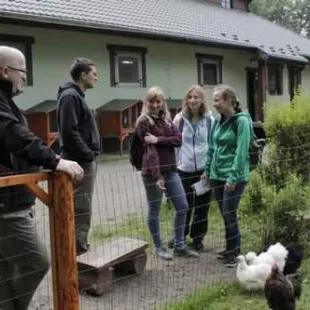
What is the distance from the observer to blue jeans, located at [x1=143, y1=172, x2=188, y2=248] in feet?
17.4

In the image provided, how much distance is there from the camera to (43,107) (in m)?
12.4

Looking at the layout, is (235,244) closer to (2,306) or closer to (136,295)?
(136,295)

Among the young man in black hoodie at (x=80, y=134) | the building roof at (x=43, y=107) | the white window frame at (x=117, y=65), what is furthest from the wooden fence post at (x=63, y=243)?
the white window frame at (x=117, y=65)

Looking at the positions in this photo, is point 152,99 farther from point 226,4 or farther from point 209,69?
point 226,4

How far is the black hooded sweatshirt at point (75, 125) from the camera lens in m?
4.82

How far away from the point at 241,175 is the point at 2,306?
2.65 m

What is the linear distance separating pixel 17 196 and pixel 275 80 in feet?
70.2

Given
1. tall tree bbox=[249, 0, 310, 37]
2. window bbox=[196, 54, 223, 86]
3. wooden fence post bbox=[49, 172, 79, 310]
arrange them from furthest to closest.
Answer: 1. tall tree bbox=[249, 0, 310, 37]
2. window bbox=[196, 54, 223, 86]
3. wooden fence post bbox=[49, 172, 79, 310]

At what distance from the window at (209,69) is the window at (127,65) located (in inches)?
120

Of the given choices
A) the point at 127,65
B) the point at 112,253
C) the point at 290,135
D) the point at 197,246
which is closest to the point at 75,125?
the point at 112,253

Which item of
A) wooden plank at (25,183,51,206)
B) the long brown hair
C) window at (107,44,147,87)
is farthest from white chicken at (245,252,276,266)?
window at (107,44,147,87)

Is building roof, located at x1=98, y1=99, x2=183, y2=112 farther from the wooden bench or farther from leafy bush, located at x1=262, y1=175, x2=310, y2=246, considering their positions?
the wooden bench

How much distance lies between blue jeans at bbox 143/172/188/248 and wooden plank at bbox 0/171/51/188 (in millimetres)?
2276

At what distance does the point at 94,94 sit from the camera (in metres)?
14.2
